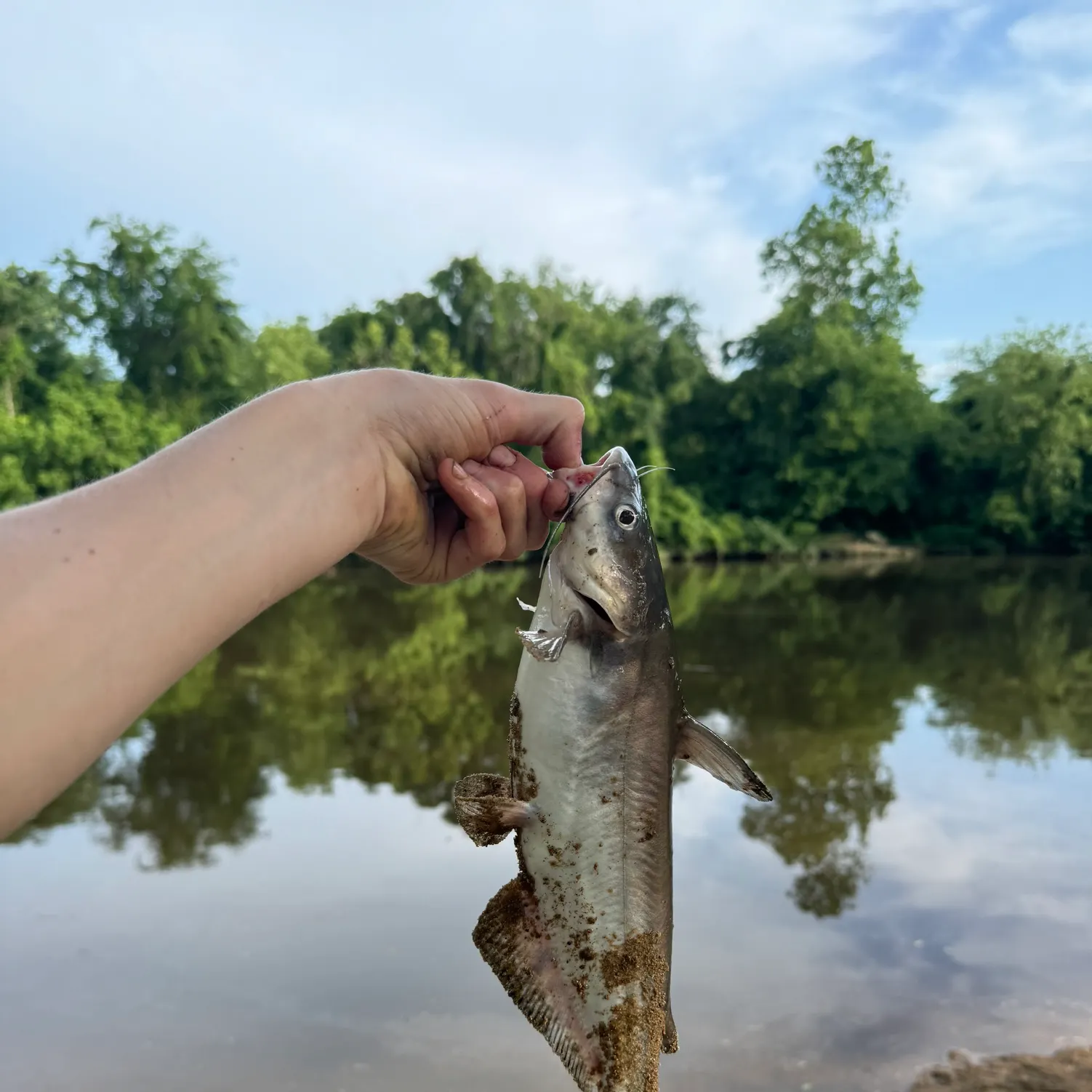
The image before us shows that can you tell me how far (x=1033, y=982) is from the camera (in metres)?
6.70

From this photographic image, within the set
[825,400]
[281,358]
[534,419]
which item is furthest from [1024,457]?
[534,419]

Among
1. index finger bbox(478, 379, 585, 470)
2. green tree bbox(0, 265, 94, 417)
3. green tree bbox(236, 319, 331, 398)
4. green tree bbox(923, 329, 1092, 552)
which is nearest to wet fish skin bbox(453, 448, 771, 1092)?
index finger bbox(478, 379, 585, 470)

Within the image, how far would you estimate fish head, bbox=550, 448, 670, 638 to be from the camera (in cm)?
245

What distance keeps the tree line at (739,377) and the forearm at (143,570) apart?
137 feet

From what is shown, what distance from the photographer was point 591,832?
2322 millimetres

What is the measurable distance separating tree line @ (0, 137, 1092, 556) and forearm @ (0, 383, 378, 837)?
4172 centimetres

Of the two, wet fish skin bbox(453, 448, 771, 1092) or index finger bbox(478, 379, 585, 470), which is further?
index finger bbox(478, 379, 585, 470)

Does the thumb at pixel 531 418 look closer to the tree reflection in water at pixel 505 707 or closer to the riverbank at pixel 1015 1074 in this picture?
the riverbank at pixel 1015 1074

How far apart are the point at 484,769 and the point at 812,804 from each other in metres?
A: 3.69

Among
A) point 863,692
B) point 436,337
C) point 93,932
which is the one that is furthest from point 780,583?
point 93,932

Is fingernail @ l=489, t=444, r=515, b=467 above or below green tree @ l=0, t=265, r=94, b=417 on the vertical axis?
below

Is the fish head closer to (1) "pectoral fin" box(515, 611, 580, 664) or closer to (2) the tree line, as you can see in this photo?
(1) "pectoral fin" box(515, 611, 580, 664)

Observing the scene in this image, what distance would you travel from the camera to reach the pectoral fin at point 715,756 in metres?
2.41

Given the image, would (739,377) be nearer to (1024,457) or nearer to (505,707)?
(1024,457)
